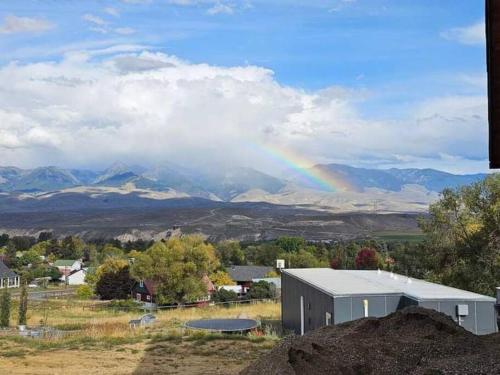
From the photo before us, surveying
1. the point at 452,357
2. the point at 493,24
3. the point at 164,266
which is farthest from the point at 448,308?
the point at 164,266

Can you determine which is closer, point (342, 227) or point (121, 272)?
point (121, 272)

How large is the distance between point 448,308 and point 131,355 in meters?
9.00

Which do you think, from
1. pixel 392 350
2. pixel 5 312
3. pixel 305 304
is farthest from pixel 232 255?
pixel 392 350

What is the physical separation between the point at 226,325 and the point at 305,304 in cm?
374

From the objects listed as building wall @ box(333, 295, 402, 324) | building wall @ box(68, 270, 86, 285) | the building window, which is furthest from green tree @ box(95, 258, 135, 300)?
building wall @ box(333, 295, 402, 324)

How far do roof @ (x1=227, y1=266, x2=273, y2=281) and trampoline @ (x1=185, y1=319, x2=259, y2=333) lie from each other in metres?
45.3

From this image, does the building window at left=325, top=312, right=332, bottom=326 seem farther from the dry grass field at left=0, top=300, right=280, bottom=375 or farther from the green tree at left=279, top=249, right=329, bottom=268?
the green tree at left=279, top=249, right=329, bottom=268

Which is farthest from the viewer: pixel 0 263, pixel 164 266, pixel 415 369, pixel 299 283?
pixel 0 263

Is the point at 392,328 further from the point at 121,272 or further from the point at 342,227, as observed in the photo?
the point at 342,227

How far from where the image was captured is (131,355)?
16328 millimetres

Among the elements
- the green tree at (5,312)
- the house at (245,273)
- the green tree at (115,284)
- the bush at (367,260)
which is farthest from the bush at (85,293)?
the green tree at (5,312)

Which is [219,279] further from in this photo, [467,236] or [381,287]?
[381,287]

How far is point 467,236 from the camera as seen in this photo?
1049 inches

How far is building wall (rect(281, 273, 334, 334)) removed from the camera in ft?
56.3
